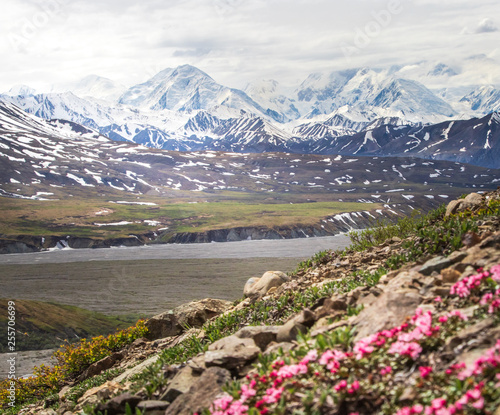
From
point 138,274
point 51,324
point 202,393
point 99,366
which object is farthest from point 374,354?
point 138,274

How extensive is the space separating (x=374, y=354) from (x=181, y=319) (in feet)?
45.0

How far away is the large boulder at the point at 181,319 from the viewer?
19766 millimetres

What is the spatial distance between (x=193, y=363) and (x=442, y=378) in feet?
16.5

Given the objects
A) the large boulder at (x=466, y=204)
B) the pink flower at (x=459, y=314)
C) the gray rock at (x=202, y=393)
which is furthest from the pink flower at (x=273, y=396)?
the large boulder at (x=466, y=204)

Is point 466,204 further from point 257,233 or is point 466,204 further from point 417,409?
point 257,233

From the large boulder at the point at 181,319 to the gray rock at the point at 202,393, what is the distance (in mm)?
11107

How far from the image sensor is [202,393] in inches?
325

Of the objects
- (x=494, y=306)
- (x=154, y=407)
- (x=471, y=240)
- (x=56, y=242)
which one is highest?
(x=471, y=240)

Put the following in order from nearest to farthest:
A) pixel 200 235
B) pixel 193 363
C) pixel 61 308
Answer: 1. pixel 193 363
2. pixel 61 308
3. pixel 200 235

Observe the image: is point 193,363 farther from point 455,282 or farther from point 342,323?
point 455,282

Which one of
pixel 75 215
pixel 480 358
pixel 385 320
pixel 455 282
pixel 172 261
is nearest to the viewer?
pixel 480 358

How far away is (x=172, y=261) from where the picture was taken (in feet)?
367

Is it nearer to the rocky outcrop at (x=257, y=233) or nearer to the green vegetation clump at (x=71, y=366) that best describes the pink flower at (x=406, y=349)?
the green vegetation clump at (x=71, y=366)

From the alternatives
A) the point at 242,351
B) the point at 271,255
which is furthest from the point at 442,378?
the point at 271,255
